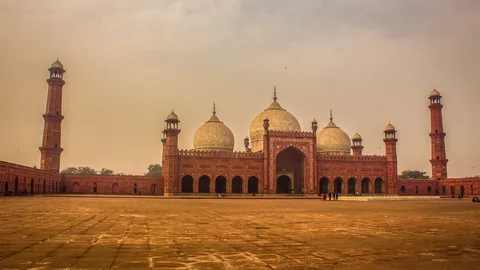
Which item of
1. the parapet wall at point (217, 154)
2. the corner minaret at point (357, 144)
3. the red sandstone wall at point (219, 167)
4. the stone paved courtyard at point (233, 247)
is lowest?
the stone paved courtyard at point (233, 247)

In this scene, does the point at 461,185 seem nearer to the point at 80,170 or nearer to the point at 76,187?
the point at 76,187

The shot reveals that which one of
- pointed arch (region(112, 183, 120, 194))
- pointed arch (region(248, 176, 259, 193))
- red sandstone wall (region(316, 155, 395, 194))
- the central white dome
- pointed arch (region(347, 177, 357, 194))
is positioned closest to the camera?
pointed arch (region(112, 183, 120, 194))

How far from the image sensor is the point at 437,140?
1847 inches

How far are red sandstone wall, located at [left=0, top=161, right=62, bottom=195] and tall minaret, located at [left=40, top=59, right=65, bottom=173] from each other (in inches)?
62.7

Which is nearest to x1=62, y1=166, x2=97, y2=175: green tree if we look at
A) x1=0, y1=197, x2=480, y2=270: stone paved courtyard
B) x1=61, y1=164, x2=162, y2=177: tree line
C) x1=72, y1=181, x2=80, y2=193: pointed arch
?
x1=61, y1=164, x2=162, y2=177: tree line

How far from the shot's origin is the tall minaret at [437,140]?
46.8 metres

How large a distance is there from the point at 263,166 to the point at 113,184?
45.7 ft

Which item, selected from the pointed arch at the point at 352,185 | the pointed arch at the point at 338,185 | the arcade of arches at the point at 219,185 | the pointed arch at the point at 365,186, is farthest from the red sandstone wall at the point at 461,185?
the arcade of arches at the point at 219,185

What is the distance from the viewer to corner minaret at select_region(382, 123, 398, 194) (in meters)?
44.3

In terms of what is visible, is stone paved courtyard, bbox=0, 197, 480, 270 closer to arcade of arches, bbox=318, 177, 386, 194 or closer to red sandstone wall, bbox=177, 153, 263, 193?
red sandstone wall, bbox=177, 153, 263, 193

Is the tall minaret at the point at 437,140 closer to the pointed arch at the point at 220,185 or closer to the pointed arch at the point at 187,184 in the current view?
the pointed arch at the point at 220,185

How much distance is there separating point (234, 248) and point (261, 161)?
116ft

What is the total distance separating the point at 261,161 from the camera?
41.1 meters

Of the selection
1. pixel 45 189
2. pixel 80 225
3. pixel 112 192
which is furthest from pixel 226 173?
pixel 80 225
